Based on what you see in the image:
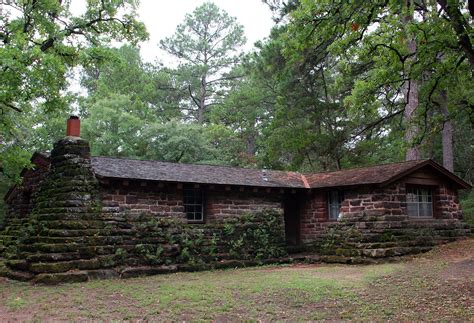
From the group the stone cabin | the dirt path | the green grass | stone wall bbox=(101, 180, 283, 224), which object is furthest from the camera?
stone wall bbox=(101, 180, 283, 224)

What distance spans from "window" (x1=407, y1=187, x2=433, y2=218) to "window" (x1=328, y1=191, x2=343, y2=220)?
7.72 ft

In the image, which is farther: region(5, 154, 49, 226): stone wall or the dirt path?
region(5, 154, 49, 226): stone wall

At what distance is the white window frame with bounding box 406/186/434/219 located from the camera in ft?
52.4

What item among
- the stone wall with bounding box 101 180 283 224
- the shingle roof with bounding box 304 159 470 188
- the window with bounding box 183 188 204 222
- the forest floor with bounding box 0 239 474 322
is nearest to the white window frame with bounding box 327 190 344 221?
the shingle roof with bounding box 304 159 470 188

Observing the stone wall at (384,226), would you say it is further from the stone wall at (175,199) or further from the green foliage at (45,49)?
the green foliage at (45,49)

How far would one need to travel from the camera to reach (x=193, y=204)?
15234 mm

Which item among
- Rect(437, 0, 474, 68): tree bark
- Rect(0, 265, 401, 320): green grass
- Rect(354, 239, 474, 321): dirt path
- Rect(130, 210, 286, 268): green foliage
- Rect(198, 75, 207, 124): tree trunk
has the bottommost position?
Rect(0, 265, 401, 320): green grass

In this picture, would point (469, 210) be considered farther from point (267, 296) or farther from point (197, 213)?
point (267, 296)

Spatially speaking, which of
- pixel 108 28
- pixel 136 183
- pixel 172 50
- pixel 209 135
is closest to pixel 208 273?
pixel 136 183

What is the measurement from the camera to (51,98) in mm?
13125

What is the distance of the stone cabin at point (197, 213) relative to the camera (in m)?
12.2

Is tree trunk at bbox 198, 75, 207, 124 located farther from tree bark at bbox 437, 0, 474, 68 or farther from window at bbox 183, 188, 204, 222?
tree bark at bbox 437, 0, 474, 68

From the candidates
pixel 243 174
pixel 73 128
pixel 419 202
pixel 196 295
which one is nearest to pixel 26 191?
pixel 73 128

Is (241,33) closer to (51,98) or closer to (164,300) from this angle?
(51,98)
